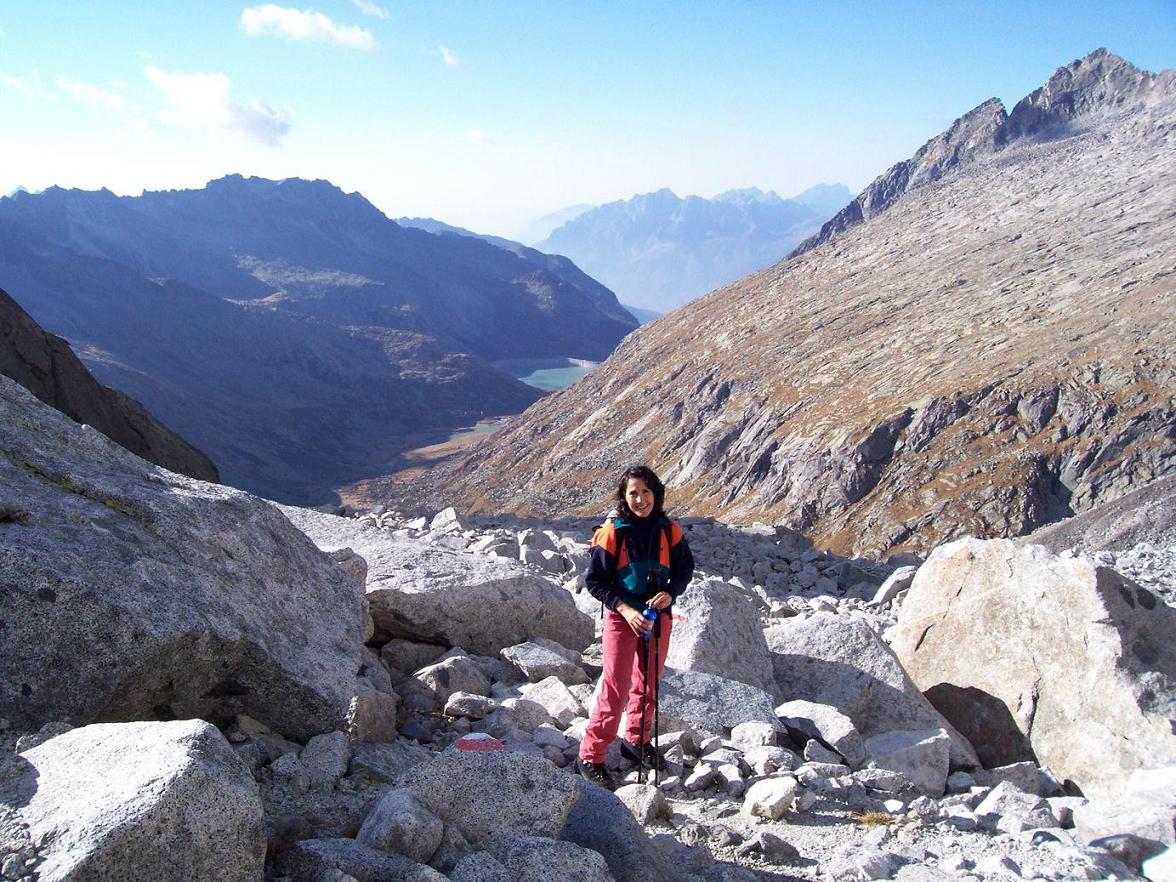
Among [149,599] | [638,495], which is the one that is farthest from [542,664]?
[149,599]

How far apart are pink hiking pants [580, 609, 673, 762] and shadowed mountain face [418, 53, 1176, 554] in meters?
52.8

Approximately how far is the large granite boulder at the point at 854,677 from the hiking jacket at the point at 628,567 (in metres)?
3.10

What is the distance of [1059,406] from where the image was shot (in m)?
61.1

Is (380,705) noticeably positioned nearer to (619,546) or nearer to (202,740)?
(619,546)

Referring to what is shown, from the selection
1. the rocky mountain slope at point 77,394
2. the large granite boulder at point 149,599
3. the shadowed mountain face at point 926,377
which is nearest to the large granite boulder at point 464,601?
the large granite boulder at point 149,599

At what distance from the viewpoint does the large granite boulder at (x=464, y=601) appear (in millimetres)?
10461

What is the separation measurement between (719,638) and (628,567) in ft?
9.53

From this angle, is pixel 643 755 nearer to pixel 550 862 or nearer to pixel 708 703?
pixel 708 703

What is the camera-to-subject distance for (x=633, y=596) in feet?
26.3

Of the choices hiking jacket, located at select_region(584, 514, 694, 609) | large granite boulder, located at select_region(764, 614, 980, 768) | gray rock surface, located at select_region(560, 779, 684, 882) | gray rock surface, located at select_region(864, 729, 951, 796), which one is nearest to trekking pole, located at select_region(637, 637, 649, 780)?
hiking jacket, located at select_region(584, 514, 694, 609)

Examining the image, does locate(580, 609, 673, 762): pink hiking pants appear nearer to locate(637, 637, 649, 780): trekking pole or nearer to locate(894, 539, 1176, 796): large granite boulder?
locate(637, 637, 649, 780): trekking pole

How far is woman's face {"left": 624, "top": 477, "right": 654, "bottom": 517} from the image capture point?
786 centimetres

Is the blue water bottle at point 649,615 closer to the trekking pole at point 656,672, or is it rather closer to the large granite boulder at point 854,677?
the trekking pole at point 656,672

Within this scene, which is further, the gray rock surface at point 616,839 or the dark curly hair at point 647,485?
the dark curly hair at point 647,485
